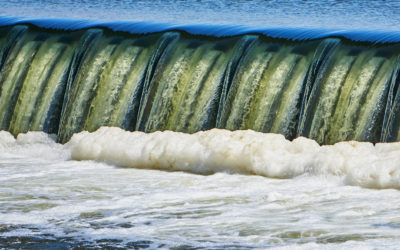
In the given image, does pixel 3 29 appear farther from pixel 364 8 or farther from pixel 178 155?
pixel 364 8

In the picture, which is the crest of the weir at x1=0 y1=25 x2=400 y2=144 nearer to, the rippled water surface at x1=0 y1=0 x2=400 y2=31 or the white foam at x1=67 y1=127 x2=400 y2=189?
the white foam at x1=67 y1=127 x2=400 y2=189

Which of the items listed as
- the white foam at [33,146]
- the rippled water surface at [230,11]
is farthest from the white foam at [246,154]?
the rippled water surface at [230,11]

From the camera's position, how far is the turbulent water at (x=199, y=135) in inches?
249

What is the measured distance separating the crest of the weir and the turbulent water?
2cm

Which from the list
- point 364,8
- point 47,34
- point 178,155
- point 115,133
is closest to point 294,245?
point 178,155

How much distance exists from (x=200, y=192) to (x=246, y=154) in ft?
3.91

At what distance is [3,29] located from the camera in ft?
41.4

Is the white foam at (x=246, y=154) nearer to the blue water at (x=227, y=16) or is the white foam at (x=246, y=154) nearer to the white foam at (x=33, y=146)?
the white foam at (x=33, y=146)

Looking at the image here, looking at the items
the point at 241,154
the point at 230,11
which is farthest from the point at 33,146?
the point at 230,11

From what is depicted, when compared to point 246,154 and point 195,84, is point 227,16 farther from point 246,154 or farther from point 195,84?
point 246,154

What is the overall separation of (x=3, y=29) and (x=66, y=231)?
6.95 m

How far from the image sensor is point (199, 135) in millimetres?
9516

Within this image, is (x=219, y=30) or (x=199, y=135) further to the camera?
(x=219, y=30)

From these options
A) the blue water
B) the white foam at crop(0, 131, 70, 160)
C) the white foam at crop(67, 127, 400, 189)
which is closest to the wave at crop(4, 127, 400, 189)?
the white foam at crop(67, 127, 400, 189)
